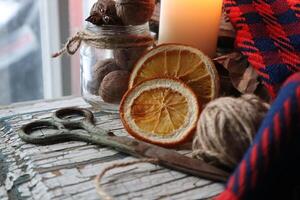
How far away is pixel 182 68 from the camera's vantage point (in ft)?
1.86

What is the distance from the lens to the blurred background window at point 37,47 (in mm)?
1005

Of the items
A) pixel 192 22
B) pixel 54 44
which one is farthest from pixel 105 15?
pixel 54 44

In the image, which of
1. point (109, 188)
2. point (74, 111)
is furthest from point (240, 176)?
point (74, 111)

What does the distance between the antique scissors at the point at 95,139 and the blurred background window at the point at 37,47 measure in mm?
461

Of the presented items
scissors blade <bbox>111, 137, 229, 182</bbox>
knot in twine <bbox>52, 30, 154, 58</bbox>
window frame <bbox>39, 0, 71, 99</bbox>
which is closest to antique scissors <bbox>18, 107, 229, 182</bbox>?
scissors blade <bbox>111, 137, 229, 182</bbox>

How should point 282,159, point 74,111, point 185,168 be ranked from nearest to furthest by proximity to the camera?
point 282,159, point 185,168, point 74,111

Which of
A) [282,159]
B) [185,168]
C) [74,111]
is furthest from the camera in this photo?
[74,111]

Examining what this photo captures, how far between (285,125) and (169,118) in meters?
0.20

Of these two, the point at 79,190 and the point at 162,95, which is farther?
the point at 162,95

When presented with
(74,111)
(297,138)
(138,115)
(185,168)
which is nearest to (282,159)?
(297,138)

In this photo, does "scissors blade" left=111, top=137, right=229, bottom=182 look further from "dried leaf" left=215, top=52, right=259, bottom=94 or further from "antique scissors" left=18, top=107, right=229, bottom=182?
"dried leaf" left=215, top=52, right=259, bottom=94

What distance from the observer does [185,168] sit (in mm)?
445

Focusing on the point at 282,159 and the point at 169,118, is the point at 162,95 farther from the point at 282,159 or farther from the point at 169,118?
the point at 282,159

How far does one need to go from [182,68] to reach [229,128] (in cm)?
17
